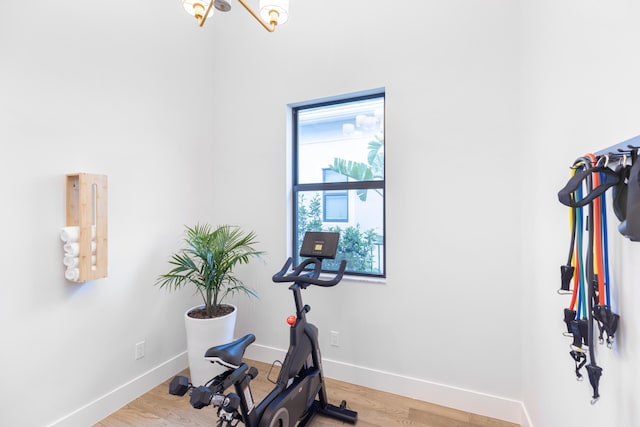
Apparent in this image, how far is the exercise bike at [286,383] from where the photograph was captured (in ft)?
4.41

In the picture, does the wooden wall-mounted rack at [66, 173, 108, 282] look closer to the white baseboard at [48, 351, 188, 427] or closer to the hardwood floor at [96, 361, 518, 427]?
the white baseboard at [48, 351, 188, 427]

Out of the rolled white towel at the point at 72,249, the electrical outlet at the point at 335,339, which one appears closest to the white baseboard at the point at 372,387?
the electrical outlet at the point at 335,339

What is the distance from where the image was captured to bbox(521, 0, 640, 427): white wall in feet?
2.82

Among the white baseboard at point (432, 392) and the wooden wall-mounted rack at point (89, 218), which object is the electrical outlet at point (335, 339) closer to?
the white baseboard at point (432, 392)

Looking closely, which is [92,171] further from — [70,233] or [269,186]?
[269,186]

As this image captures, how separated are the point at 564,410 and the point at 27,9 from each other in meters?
3.41

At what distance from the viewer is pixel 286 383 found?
1790mm

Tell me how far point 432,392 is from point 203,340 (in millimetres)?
1760

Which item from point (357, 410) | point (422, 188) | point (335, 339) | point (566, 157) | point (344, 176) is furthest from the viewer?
point (344, 176)

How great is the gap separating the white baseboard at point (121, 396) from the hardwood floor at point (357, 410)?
0.05 meters

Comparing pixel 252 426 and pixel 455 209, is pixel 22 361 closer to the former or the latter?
pixel 252 426

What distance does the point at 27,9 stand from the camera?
5.60 ft

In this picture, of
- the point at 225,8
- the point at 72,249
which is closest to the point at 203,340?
the point at 72,249

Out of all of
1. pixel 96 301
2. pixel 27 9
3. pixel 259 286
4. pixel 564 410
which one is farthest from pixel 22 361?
pixel 564 410
